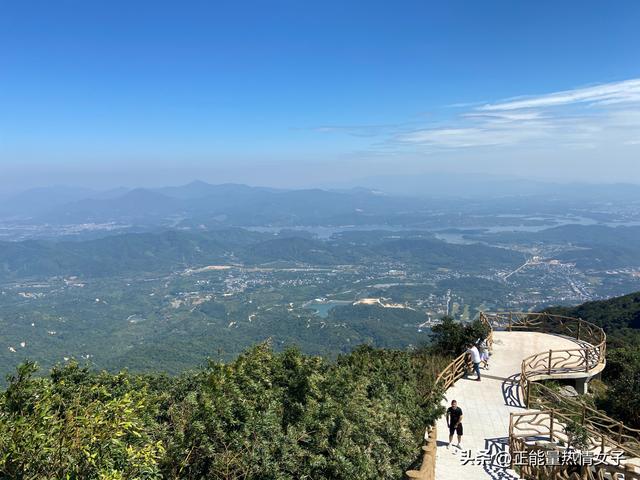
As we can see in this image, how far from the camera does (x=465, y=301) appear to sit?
11188 cm

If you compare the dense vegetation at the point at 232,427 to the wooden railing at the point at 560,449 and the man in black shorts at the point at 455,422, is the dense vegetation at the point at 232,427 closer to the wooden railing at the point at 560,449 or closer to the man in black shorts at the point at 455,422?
the man in black shorts at the point at 455,422

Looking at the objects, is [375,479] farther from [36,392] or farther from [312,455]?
[36,392]

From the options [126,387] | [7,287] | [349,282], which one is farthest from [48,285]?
[126,387]

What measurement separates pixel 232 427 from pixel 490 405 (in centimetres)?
733

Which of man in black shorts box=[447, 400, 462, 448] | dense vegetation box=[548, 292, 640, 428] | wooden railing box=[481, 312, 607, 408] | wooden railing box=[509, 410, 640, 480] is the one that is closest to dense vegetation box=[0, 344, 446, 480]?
man in black shorts box=[447, 400, 462, 448]

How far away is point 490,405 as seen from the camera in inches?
436

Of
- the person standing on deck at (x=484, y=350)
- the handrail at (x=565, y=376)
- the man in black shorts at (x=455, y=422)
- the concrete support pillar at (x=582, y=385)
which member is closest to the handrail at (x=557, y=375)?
the handrail at (x=565, y=376)

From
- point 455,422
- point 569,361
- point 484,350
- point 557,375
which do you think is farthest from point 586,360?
point 455,422

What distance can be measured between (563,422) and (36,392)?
10320 mm

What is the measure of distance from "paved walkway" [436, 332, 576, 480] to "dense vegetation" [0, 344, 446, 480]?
835 mm

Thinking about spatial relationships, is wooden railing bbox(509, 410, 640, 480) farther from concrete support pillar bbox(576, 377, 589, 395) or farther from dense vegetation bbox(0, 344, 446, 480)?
concrete support pillar bbox(576, 377, 589, 395)

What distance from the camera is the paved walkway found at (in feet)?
27.3

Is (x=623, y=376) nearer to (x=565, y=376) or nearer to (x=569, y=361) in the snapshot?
(x=565, y=376)

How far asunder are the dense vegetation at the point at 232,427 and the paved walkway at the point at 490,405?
835 millimetres
